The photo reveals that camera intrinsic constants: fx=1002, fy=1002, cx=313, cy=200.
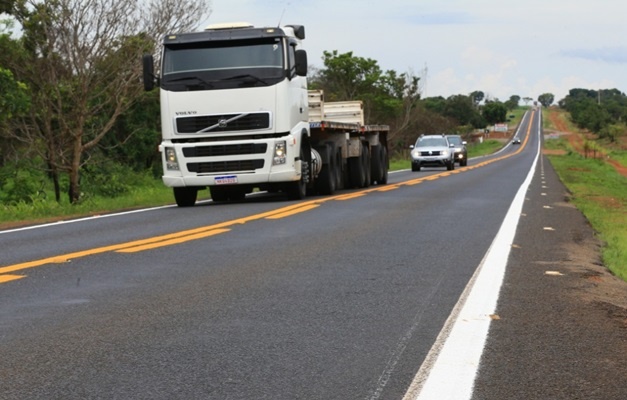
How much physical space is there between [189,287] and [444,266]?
264 centimetres

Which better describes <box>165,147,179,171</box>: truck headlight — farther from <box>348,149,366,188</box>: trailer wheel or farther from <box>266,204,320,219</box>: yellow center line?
<box>348,149,366,188</box>: trailer wheel

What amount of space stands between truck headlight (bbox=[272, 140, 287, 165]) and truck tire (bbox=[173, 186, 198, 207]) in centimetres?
183

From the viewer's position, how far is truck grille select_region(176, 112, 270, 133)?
18625mm

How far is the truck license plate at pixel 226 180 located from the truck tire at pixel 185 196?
1023 mm

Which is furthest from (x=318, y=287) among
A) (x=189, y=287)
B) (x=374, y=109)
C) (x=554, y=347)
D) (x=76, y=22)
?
(x=374, y=109)

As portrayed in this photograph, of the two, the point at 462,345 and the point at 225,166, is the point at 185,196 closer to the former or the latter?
the point at 225,166

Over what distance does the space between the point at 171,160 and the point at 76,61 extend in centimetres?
935

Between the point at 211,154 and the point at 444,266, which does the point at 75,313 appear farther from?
the point at 211,154

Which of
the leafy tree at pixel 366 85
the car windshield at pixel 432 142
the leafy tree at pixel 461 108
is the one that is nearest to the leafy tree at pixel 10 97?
the car windshield at pixel 432 142

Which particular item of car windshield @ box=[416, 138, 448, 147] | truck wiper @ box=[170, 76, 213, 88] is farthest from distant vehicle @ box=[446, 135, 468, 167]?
truck wiper @ box=[170, 76, 213, 88]

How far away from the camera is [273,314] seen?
6.69 metres

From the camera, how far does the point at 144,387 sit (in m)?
4.69

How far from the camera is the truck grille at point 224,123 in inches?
733

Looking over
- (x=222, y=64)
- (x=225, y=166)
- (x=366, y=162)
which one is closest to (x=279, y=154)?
(x=225, y=166)
